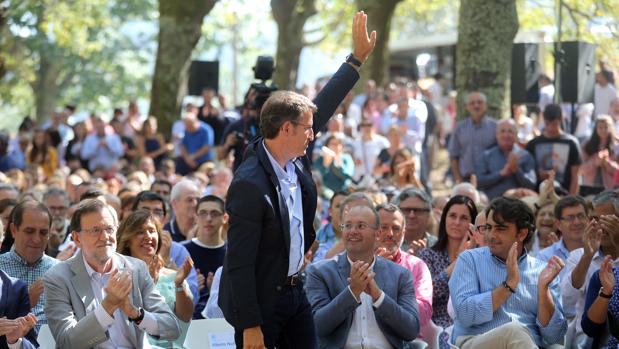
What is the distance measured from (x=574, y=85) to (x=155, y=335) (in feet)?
31.2

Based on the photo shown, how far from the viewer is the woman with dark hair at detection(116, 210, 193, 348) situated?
7.90 m

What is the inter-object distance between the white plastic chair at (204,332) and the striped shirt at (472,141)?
7.15 meters

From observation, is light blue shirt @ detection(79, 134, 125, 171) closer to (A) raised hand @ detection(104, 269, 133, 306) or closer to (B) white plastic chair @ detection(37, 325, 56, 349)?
(B) white plastic chair @ detection(37, 325, 56, 349)

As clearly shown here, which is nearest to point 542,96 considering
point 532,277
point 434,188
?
point 434,188

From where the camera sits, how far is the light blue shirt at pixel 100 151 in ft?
68.2

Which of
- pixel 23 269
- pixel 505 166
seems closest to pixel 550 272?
pixel 23 269

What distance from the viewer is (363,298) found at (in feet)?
25.4

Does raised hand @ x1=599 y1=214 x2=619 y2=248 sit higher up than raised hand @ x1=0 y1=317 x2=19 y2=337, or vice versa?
raised hand @ x1=599 y1=214 x2=619 y2=248

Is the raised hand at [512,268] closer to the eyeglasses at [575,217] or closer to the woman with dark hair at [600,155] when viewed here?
the eyeglasses at [575,217]

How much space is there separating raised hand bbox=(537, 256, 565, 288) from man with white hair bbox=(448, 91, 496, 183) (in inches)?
281

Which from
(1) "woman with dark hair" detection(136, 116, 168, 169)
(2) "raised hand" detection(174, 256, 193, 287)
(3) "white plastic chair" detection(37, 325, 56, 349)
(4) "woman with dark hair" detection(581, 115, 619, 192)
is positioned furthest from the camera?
(1) "woman with dark hair" detection(136, 116, 168, 169)

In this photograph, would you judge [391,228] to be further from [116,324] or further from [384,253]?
[116,324]

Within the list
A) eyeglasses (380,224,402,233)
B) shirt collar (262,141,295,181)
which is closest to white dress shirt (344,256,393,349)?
eyeglasses (380,224,402,233)

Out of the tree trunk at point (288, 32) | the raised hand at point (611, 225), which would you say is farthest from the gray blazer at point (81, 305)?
the tree trunk at point (288, 32)
